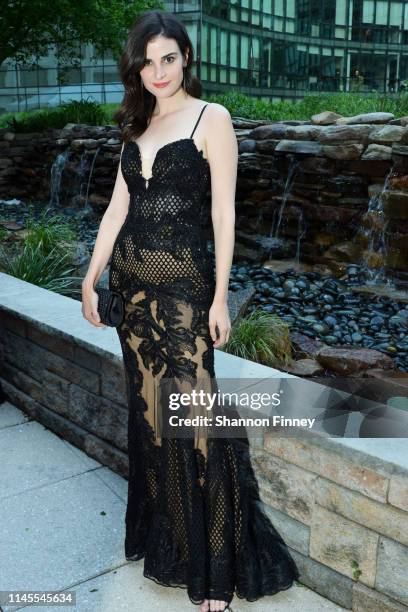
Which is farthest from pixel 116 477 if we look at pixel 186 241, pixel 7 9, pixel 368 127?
pixel 7 9

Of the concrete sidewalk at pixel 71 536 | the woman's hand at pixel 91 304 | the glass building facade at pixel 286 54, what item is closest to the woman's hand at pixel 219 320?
the woman's hand at pixel 91 304

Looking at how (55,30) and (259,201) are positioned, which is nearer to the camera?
(259,201)

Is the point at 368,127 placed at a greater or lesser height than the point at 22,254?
greater

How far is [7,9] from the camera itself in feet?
56.7

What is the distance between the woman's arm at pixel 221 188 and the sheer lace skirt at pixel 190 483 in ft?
0.44

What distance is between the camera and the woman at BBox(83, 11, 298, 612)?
249 centimetres

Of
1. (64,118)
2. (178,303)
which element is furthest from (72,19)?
(178,303)

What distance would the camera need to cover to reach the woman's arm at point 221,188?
2451 mm

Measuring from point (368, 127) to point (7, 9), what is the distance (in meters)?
12.5

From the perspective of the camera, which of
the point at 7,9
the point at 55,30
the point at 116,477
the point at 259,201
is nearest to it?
the point at 116,477

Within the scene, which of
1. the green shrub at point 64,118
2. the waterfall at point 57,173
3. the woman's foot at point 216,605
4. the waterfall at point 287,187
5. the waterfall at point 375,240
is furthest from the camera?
the green shrub at point 64,118

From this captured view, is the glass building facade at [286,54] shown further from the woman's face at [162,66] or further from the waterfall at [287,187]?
the woman's face at [162,66]

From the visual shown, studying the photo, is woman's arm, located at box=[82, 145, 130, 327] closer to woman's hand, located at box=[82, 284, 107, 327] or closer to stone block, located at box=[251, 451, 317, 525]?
woman's hand, located at box=[82, 284, 107, 327]

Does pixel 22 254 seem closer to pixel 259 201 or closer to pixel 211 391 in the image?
pixel 211 391
